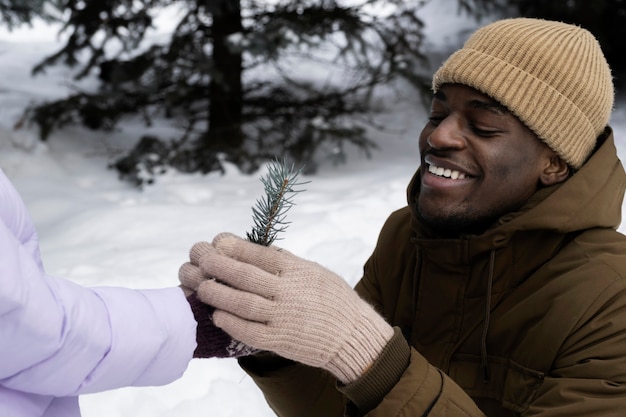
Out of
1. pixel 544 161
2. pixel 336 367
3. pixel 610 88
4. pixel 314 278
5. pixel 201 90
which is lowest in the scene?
pixel 201 90

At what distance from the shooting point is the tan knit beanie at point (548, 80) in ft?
5.56

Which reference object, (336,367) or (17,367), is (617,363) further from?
(17,367)

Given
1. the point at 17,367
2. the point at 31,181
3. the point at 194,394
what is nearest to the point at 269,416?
the point at 194,394

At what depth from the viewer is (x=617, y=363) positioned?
1.42 metres

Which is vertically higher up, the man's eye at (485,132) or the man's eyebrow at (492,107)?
the man's eyebrow at (492,107)

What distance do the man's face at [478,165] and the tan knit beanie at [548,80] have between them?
0.14 ft

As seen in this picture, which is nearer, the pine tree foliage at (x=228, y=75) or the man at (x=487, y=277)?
the man at (x=487, y=277)

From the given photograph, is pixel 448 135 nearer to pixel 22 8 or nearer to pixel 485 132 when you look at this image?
pixel 485 132

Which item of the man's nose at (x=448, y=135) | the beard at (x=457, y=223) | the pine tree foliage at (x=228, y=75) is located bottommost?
the pine tree foliage at (x=228, y=75)

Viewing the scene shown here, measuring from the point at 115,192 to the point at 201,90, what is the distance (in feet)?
4.73

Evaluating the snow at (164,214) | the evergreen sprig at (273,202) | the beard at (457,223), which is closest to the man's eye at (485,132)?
the beard at (457,223)

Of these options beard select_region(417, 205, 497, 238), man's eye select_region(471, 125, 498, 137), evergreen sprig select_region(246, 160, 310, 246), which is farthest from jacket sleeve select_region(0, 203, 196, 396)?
man's eye select_region(471, 125, 498, 137)

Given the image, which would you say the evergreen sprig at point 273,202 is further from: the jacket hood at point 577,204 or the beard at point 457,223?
the jacket hood at point 577,204

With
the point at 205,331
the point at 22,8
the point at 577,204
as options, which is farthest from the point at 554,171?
the point at 22,8
